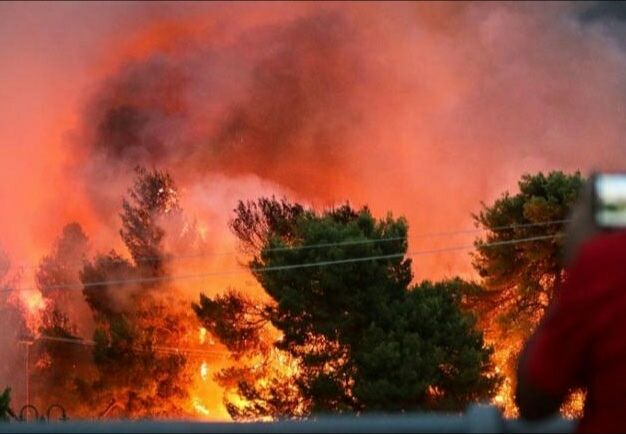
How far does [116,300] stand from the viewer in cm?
3131

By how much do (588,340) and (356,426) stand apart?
16.9 inches

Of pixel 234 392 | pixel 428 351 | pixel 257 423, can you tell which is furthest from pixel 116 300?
pixel 257 423

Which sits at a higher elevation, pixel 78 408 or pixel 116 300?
pixel 116 300

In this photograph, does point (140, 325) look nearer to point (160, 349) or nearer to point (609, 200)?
point (160, 349)

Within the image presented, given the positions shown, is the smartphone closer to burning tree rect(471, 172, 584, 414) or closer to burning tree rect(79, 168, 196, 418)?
burning tree rect(471, 172, 584, 414)

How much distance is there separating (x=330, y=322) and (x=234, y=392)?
19.0 ft

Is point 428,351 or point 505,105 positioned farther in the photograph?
point 505,105

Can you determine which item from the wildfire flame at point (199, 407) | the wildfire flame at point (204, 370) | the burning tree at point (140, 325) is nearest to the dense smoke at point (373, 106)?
the burning tree at point (140, 325)

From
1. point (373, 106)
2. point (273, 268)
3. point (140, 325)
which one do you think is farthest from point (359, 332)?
point (373, 106)

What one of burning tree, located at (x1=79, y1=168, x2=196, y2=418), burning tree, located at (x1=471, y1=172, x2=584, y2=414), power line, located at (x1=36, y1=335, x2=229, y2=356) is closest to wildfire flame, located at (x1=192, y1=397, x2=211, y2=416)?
burning tree, located at (x1=79, y1=168, x2=196, y2=418)

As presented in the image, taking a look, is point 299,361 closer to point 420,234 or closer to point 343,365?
point 343,365

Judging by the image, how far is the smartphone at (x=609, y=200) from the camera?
4.65 feet

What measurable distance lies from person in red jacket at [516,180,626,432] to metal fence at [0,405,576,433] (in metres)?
0.14

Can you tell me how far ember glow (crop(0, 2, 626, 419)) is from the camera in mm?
40125
